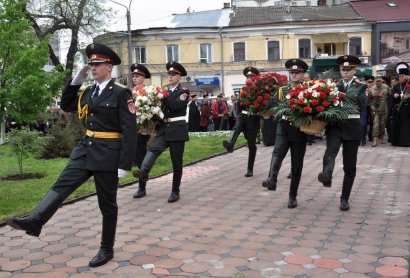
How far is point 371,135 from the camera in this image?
Result: 15.1m

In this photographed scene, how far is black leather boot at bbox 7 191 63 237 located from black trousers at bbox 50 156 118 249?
0.08 m

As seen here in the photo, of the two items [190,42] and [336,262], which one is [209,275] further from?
[190,42]

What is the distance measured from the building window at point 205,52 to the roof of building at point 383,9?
12584mm

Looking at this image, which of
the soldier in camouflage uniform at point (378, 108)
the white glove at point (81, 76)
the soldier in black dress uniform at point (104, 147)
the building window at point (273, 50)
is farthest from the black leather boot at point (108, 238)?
the building window at point (273, 50)

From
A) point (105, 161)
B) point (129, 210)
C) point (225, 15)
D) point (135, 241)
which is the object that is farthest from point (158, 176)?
point (225, 15)

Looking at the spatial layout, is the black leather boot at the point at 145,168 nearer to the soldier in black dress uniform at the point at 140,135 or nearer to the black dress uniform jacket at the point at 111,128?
the soldier in black dress uniform at the point at 140,135

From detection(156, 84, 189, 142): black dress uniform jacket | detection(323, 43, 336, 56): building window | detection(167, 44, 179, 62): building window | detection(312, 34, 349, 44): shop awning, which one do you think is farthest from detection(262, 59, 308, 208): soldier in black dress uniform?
detection(323, 43, 336, 56): building window

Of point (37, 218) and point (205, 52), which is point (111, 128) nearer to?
point (37, 218)

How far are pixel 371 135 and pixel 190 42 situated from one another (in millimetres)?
28422

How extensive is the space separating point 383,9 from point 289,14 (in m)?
7.62

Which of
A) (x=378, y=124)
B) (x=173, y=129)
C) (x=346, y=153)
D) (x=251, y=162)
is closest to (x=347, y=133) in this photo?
(x=346, y=153)

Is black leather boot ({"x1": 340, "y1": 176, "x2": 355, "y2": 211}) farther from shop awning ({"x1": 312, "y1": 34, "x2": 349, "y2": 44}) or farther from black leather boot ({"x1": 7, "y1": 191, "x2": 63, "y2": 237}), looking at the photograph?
shop awning ({"x1": 312, "y1": 34, "x2": 349, "y2": 44})

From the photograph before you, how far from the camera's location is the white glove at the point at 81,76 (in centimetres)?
485

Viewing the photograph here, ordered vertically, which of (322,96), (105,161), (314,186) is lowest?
(314,186)
